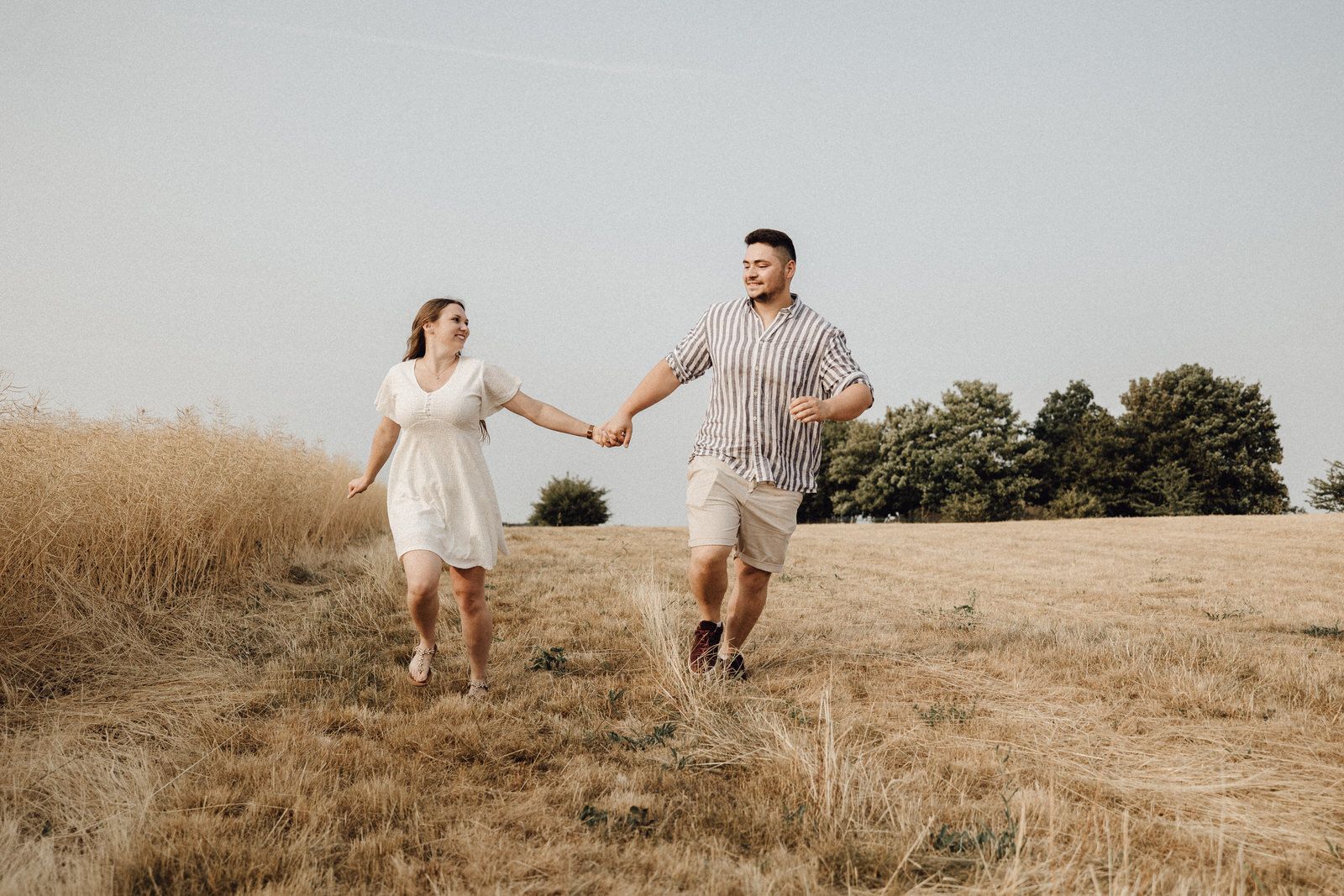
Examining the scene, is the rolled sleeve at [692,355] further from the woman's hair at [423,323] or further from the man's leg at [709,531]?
the woman's hair at [423,323]

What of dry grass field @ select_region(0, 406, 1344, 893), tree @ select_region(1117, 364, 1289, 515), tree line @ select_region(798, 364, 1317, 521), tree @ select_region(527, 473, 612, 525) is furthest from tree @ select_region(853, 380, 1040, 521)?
dry grass field @ select_region(0, 406, 1344, 893)

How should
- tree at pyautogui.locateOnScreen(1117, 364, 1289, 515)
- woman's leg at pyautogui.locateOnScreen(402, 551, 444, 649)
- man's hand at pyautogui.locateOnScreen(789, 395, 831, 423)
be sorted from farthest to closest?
tree at pyautogui.locateOnScreen(1117, 364, 1289, 515), woman's leg at pyautogui.locateOnScreen(402, 551, 444, 649), man's hand at pyautogui.locateOnScreen(789, 395, 831, 423)

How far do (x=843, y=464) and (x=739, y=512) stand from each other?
46.1m

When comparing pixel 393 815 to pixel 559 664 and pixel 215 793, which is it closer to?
pixel 215 793

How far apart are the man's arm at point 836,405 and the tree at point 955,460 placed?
134 feet

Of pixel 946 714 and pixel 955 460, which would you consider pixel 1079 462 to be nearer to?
pixel 955 460

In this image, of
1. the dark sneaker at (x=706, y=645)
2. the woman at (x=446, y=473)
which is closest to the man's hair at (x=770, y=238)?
the woman at (x=446, y=473)

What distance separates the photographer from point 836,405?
455 centimetres

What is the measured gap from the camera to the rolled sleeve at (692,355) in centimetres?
510

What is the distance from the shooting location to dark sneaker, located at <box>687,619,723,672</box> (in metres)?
4.95

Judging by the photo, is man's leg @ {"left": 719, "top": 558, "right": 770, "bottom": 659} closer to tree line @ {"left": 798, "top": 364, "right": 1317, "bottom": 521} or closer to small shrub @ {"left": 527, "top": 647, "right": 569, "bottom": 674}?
small shrub @ {"left": 527, "top": 647, "right": 569, "bottom": 674}

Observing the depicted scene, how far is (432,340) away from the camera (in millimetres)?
4801

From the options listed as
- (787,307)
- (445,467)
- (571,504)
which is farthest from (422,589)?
(571,504)

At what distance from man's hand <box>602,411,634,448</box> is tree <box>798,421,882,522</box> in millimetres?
43517
